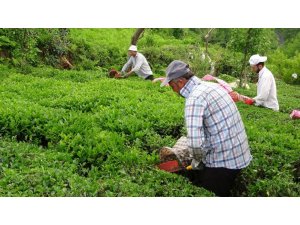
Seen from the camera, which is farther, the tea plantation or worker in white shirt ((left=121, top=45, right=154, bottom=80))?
worker in white shirt ((left=121, top=45, right=154, bottom=80))

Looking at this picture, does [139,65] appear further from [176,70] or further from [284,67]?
[284,67]

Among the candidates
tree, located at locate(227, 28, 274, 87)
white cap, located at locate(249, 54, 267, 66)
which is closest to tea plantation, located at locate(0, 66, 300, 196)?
white cap, located at locate(249, 54, 267, 66)

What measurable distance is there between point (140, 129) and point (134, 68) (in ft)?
14.4

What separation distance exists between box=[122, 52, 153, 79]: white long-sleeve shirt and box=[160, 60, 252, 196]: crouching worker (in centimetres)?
597

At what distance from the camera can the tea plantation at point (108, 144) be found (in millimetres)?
4000

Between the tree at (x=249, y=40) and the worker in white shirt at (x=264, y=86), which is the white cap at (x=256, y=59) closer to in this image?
the worker in white shirt at (x=264, y=86)

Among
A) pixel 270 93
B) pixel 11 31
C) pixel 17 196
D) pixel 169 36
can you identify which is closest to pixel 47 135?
pixel 17 196

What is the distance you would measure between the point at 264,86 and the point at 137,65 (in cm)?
335

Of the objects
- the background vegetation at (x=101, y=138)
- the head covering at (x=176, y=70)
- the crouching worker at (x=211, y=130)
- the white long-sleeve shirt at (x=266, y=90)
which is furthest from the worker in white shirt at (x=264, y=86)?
the head covering at (x=176, y=70)

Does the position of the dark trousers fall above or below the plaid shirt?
below

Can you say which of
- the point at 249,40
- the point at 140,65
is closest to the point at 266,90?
the point at 140,65

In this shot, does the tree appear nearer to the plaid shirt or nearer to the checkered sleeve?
the plaid shirt

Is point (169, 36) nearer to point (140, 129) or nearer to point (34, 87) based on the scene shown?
point (34, 87)

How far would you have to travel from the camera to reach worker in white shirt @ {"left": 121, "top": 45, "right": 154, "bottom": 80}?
32.4ft
